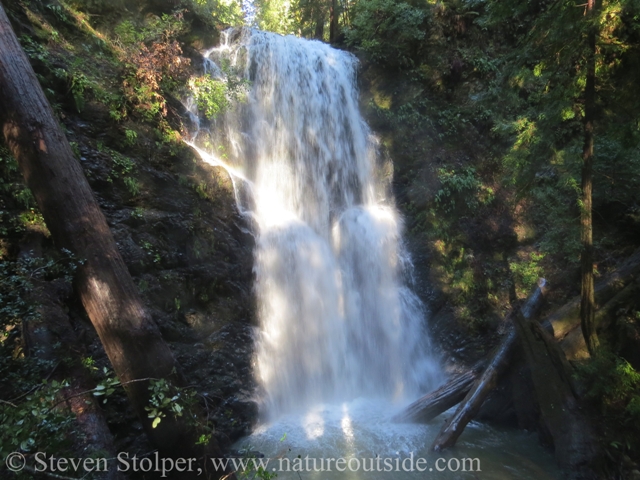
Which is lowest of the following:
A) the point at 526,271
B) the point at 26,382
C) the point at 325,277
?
the point at 26,382

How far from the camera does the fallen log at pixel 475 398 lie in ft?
18.6

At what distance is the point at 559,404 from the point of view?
5.41m

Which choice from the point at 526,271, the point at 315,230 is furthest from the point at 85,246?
the point at 526,271

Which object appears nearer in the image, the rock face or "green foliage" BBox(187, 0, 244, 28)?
the rock face

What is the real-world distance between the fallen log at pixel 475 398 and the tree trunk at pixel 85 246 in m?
3.96

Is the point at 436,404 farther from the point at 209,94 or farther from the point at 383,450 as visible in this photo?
the point at 209,94

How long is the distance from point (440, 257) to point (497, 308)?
1807mm

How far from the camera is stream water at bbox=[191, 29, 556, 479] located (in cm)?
583

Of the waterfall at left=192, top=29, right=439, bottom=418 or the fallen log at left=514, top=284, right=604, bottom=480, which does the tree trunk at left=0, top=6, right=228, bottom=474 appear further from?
the fallen log at left=514, top=284, right=604, bottom=480

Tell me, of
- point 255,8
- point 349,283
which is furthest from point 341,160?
point 255,8

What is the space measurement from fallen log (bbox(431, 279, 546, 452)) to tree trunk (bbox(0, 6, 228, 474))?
396cm

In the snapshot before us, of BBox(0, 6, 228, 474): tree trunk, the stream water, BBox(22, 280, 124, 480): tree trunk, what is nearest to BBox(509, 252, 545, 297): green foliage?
the stream water

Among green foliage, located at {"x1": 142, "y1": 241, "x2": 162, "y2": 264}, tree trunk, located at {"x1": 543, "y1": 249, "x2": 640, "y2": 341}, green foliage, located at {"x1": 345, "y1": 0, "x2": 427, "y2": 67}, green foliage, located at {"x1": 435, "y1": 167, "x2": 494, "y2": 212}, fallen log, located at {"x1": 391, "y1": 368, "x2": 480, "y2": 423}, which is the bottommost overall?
fallen log, located at {"x1": 391, "y1": 368, "x2": 480, "y2": 423}

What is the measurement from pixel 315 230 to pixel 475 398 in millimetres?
5328
